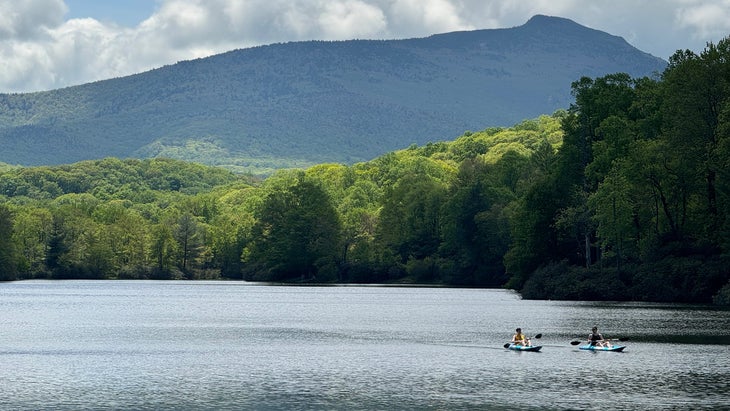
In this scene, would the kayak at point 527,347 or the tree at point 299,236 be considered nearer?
the kayak at point 527,347

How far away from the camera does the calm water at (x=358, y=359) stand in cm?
4731

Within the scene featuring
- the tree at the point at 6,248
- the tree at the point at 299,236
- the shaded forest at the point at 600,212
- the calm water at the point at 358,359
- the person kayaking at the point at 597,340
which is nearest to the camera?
the calm water at the point at 358,359

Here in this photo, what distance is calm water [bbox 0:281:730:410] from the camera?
155ft

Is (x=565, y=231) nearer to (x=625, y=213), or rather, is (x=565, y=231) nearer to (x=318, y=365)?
(x=625, y=213)

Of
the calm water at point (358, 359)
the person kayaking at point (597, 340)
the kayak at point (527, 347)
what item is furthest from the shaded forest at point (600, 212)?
the kayak at point (527, 347)

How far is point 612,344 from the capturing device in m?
66.1

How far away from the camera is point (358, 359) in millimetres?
61625

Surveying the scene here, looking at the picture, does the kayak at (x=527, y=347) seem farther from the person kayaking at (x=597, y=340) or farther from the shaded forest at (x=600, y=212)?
the shaded forest at (x=600, y=212)

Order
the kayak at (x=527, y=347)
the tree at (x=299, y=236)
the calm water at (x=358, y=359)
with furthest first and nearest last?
the tree at (x=299, y=236) < the kayak at (x=527, y=347) < the calm water at (x=358, y=359)

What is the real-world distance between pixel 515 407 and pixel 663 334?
30.3 meters

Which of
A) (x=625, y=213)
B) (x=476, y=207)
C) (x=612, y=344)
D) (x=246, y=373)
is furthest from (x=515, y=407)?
(x=476, y=207)

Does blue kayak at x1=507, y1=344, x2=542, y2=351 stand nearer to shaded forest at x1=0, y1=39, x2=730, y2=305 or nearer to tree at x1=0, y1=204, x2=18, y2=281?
shaded forest at x1=0, y1=39, x2=730, y2=305

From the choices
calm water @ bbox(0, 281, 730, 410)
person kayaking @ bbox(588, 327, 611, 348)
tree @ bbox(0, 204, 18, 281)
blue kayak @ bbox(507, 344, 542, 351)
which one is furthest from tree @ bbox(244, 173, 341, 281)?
person kayaking @ bbox(588, 327, 611, 348)

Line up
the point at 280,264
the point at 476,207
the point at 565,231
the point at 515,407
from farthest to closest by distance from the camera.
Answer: the point at 280,264, the point at 476,207, the point at 565,231, the point at 515,407
